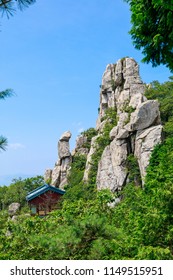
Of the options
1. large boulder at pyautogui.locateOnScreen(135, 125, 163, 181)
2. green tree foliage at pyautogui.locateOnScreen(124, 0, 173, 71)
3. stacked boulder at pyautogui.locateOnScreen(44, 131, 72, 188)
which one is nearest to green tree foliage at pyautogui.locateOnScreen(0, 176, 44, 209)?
stacked boulder at pyautogui.locateOnScreen(44, 131, 72, 188)

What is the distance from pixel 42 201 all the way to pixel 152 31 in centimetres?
2101

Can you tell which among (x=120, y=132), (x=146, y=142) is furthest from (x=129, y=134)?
(x=146, y=142)

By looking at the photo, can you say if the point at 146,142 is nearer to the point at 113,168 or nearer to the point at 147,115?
the point at 147,115

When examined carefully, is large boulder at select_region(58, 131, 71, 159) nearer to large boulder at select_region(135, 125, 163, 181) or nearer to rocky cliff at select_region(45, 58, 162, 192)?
rocky cliff at select_region(45, 58, 162, 192)

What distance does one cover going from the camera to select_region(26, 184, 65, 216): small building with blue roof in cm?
2675

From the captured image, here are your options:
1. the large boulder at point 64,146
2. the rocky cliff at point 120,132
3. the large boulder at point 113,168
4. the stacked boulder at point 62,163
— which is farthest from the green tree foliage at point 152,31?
the large boulder at point 64,146

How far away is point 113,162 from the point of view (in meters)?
24.7

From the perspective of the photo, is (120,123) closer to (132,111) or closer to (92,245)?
(132,111)

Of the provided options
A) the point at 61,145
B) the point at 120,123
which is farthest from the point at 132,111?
the point at 61,145

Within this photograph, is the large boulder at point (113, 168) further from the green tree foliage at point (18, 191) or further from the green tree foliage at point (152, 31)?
the green tree foliage at point (152, 31)

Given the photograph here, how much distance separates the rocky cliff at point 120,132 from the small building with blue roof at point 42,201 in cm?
322

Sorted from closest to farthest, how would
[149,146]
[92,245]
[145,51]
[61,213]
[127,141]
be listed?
1. [92,245]
2. [61,213]
3. [145,51]
4. [149,146]
5. [127,141]
